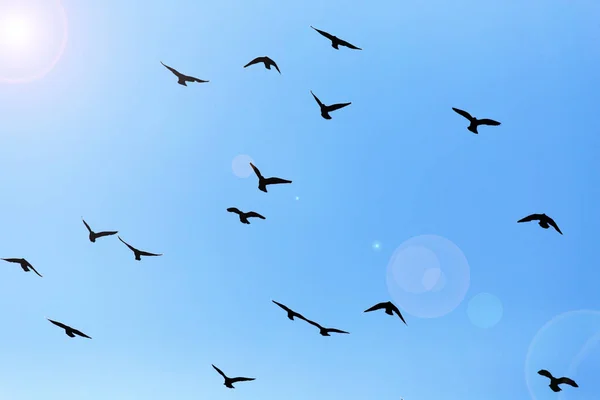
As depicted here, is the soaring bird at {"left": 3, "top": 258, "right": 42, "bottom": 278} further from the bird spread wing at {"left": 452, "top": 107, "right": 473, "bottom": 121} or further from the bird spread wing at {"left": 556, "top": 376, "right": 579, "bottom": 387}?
the bird spread wing at {"left": 556, "top": 376, "right": 579, "bottom": 387}

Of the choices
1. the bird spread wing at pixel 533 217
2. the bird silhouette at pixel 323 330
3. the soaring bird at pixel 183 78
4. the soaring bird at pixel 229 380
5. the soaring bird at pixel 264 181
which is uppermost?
the soaring bird at pixel 183 78

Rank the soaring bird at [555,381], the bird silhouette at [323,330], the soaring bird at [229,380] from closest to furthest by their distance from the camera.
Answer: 1. the bird silhouette at [323,330]
2. the soaring bird at [229,380]
3. the soaring bird at [555,381]

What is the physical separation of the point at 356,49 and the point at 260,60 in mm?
5040

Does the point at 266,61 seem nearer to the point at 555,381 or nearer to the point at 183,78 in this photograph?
the point at 183,78

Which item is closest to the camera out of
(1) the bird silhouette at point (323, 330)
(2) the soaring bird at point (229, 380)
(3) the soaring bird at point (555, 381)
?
(1) the bird silhouette at point (323, 330)

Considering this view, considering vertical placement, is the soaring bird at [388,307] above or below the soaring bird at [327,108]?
below

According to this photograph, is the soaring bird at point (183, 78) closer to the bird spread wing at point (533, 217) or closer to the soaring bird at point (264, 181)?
the soaring bird at point (264, 181)

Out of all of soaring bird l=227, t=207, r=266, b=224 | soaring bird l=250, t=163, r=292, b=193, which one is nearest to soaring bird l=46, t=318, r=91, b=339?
soaring bird l=227, t=207, r=266, b=224

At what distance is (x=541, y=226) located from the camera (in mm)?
33625

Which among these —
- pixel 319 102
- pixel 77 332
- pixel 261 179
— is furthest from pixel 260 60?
pixel 77 332

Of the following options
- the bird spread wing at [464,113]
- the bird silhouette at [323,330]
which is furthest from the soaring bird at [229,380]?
the bird spread wing at [464,113]

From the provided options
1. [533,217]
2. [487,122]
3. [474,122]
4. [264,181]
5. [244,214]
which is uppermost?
[487,122]

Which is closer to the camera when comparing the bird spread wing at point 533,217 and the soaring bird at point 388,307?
the soaring bird at point 388,307

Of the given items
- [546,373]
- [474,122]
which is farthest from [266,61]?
[546,373]
